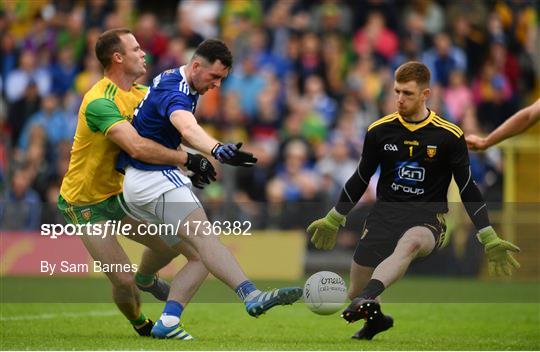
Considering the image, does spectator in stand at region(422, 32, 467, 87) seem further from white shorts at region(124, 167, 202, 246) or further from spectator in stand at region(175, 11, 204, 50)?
white shorts at region(124, 167, 202, 246)

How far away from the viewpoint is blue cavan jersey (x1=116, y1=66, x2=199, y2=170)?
9.56 m

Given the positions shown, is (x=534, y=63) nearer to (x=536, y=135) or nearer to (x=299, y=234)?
(x=536, y=135)

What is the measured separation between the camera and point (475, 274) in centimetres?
1758

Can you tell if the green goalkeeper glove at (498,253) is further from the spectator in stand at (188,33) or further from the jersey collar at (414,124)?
the spectator in stand at (188,33)

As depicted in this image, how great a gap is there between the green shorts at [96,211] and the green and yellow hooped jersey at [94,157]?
0.04 meters

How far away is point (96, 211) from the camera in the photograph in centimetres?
1023

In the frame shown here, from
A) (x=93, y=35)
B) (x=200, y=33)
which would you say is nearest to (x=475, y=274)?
(x=200, y=33)

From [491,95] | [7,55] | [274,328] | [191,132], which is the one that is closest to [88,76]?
[7,55]

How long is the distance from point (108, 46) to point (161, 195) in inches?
55.3

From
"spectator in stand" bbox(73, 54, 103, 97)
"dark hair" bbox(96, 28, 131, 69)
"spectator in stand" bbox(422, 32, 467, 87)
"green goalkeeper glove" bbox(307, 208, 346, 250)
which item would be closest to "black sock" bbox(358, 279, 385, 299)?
"green goalkeeper glove" bbox(307, 208, 346, 250)

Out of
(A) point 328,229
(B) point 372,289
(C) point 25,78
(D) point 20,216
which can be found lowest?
(D) point 20,216

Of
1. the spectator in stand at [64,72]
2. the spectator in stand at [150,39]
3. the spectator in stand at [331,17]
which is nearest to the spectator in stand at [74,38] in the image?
the spectator in stand at [64,72]

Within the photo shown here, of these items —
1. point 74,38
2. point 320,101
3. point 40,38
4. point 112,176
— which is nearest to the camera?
point 112,176

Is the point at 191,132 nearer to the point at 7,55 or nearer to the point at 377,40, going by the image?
the point at 377,40
